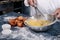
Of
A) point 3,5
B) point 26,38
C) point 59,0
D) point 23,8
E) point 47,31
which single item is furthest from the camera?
point 23,8


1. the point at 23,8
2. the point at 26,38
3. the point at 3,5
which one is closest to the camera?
the point at 26,38

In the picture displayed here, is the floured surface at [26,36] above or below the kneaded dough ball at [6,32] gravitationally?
below

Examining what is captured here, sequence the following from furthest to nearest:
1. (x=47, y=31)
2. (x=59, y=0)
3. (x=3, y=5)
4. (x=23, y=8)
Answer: (x=23, y=8)
(x=3, y=5)
(x=59, y=0)
(x=47, y=31)

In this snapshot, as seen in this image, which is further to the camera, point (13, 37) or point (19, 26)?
point (19, 26)

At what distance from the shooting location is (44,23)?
4.16 ft

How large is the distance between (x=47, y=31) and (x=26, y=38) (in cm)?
22

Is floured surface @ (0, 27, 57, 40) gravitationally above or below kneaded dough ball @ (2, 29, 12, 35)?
below

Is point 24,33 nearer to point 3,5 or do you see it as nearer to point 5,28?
point 5,28

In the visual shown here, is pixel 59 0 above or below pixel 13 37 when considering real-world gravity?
above

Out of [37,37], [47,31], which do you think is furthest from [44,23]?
[37,37]

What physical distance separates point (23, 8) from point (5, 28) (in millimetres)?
1746

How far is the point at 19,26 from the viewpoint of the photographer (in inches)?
52.9

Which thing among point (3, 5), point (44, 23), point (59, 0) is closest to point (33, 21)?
point (44, 23)

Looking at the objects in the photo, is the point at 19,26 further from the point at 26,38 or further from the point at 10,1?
the point at 10,1
